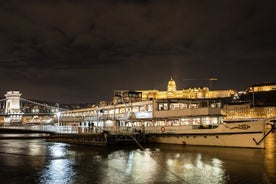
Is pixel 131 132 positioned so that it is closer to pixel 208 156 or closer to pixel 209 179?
pixel 208 156

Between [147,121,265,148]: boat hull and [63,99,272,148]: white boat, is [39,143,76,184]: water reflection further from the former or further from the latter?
[147,121,265,148]: boat hull

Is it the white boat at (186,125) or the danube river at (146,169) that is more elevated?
the white boat at (186,125)

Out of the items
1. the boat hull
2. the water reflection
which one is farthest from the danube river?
the boat hull

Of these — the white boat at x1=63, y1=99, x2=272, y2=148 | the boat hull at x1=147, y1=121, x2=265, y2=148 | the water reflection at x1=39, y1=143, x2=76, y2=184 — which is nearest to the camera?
the water reflection at x1=39, y1=143, x2=76, y2=184

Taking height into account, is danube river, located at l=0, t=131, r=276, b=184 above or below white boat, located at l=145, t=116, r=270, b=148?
below

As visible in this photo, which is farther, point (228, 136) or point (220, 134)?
point (220, 134)

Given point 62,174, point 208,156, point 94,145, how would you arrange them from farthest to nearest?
point 94,145
point 208,156
point 62,174

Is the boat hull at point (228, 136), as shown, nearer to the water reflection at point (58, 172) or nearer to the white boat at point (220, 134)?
the white boat at point (220, 134)

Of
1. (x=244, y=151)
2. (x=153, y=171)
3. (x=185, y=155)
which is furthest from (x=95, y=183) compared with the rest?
(x=244, y=151)

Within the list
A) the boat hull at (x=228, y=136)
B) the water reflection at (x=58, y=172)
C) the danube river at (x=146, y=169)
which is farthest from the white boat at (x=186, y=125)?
the water reflection at (x=58, y=172)

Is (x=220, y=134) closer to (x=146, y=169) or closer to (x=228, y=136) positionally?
(x=228, y=136)

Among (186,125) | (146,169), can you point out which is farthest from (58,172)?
(186,125)

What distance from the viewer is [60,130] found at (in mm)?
73375

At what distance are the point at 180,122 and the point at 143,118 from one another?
811cm
